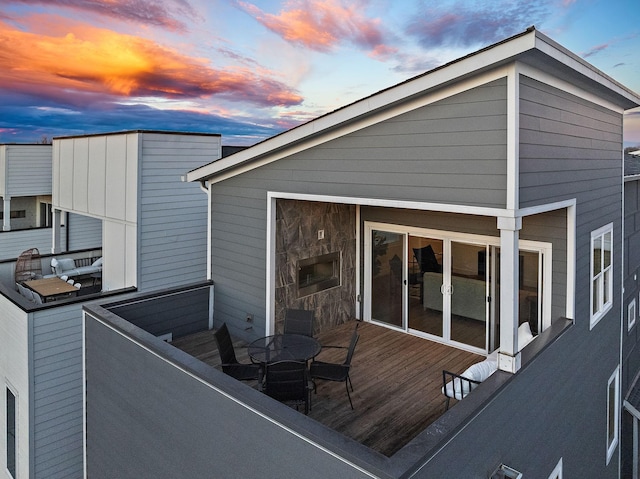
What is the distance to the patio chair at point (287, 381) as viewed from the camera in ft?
17.1

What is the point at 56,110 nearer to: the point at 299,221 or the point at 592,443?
the point at 299,221

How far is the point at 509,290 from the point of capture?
14.7 ft

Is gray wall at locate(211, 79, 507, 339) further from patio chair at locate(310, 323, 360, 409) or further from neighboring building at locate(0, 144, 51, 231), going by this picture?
neighboring building at locate(0, 144, 51, 231)

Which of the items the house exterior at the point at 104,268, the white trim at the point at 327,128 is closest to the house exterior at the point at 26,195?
the house exterior at the point at 104,268

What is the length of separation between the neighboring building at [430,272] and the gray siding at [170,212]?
2176mm

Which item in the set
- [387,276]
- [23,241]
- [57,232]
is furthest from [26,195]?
[387,276]

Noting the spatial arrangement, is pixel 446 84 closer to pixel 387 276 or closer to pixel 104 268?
pixel 387 276

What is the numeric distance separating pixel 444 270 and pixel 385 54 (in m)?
19.2

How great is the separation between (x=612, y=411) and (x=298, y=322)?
645 centimetres

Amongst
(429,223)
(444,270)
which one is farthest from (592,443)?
(429,223)

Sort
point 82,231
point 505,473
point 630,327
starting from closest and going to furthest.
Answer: point 505,473, point 630,327, point 82,231

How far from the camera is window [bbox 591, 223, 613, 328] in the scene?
696 cm

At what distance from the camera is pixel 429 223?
25.7ft

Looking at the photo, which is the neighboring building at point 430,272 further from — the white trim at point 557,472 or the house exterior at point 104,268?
the house exterior at point 104,268
